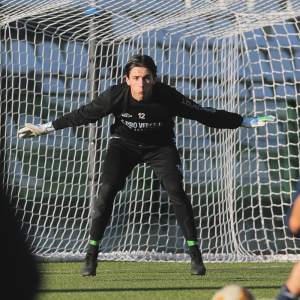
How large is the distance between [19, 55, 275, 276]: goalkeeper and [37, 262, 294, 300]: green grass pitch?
0.76 feet

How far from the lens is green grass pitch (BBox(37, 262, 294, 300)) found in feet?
10.0

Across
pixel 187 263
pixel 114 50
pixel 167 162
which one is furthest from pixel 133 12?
pixel 187 263

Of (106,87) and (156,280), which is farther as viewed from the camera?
(106,87)

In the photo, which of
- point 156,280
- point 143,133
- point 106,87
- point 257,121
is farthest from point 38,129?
point 106,87

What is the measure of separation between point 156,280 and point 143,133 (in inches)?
47.3

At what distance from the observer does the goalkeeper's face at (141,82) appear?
3504 mm

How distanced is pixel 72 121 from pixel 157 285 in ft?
4.77

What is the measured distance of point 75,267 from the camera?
4.80 m

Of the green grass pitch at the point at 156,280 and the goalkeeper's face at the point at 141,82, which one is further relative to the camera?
the goalkeeper's face at the point at 141,82

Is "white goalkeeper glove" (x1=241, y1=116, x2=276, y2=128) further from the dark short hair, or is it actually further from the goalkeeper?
the dark short hair

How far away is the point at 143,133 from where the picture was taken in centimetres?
364

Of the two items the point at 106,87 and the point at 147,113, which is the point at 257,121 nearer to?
the point at 147,113

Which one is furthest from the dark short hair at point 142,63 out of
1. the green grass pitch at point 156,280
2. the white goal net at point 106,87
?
the white goal net at point 106,87

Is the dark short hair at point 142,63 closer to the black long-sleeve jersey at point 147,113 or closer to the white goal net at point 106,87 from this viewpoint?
the black long-sleeve jersey at point 147,113
